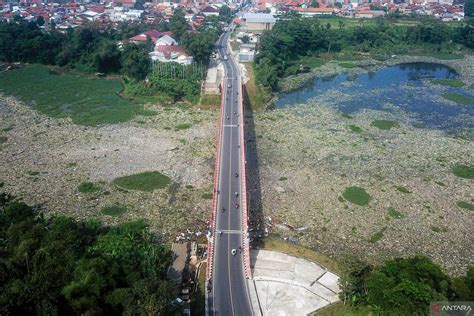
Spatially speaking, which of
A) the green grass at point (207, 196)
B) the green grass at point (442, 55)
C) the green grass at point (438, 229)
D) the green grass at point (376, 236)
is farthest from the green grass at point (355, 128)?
the green grass at point (442, 55)

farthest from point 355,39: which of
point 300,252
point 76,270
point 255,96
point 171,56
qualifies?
point 76,270

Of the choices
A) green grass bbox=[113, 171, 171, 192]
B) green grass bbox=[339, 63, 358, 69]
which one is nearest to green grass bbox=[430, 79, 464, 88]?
green grass bbox=[339, 63, 358, 69]

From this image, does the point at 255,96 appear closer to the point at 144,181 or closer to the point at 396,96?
the point at 396,96

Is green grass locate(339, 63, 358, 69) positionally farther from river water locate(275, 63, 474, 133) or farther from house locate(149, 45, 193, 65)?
house locate(149, 45, 193, 65)

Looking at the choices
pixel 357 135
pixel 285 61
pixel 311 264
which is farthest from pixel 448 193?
pixel 285 61

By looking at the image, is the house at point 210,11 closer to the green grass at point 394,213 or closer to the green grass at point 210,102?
the green grass at point 210,102
